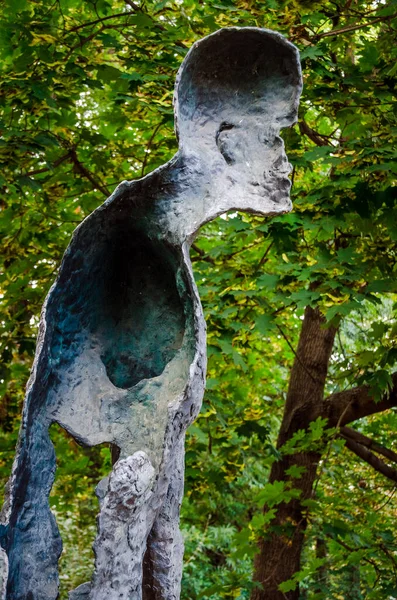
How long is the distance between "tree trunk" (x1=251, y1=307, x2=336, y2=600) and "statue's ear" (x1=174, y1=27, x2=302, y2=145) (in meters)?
4.30

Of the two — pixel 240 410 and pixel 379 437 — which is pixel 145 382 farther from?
pixel 379 437

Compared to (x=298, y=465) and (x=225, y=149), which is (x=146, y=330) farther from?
(x=298, y=465)

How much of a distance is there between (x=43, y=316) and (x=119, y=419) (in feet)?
1.05

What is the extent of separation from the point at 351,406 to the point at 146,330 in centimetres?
484

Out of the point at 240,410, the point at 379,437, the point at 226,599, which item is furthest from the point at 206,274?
the point at 379,437

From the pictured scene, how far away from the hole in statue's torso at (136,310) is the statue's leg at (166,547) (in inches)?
10.4

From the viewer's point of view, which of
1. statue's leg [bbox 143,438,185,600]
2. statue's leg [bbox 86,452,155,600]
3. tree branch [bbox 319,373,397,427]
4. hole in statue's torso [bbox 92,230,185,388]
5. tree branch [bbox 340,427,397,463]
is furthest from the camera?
tree branch [bbox 340,427,397,463]

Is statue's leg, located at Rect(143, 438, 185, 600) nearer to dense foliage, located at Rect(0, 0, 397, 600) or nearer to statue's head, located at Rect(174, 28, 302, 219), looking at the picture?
statue's head, located at Rect(174, 28, 302, 219)

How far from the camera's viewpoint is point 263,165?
91.7 inches

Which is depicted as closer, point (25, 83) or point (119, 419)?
point (119, 419)

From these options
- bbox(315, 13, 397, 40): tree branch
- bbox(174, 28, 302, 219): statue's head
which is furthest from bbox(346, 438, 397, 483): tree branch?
bbox(174, 28, 302, 219): statue's head

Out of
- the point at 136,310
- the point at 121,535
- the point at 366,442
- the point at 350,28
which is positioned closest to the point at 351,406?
the point at 366,442

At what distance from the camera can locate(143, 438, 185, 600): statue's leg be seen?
1970 millimetres

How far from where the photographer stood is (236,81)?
2.37 meters
